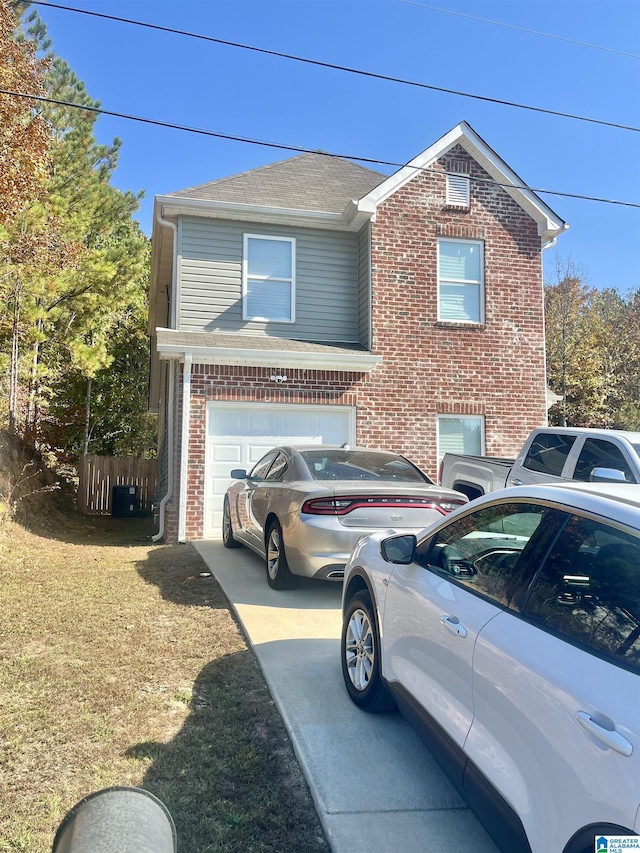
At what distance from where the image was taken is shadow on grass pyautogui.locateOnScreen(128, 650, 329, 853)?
8.80 ft

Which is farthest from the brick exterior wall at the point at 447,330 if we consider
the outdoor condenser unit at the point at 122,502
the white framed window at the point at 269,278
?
the outdoor condenser unit at the point at 122,502

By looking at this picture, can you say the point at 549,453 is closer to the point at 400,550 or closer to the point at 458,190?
the point at 400,550

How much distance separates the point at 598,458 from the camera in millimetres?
7129

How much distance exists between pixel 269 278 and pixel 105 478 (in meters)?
10.5

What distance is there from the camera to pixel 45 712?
3.74 metres

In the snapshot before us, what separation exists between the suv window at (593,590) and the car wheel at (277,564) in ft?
13.8

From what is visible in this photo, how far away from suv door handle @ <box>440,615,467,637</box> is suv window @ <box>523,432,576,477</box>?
17.4 ft

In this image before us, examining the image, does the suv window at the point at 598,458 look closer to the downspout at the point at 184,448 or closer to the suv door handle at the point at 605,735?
the suv door handle at the point at 605,735

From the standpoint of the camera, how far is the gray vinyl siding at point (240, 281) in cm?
1158

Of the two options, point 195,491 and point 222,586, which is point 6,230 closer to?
point 195,491

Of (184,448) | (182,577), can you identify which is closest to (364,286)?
(184,448)

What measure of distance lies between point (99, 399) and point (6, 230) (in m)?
13.4

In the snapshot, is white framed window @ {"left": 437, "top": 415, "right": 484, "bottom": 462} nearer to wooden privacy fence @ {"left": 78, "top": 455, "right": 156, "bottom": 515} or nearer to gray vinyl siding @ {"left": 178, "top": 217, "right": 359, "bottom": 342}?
gray vinyl siding @ {"left": 178, "top": 217, "right": 359, "bottom": 342}

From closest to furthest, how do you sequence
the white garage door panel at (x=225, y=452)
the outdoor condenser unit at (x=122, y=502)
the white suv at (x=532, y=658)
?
the white suv at (x=532, y=658) < the white garage door panel at (x=225, y=452) < the outdoor condenser unit at (x=122, y=502)
